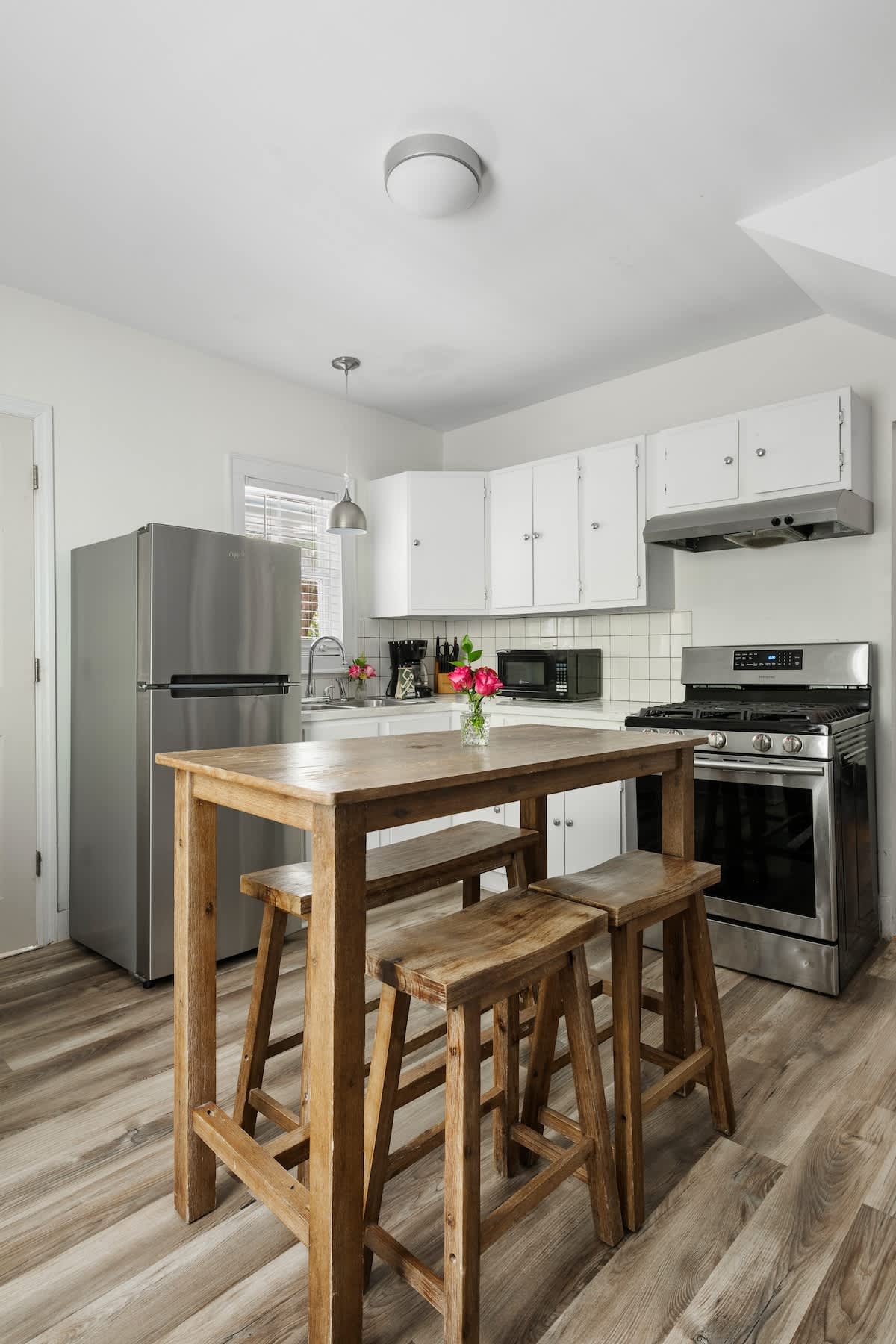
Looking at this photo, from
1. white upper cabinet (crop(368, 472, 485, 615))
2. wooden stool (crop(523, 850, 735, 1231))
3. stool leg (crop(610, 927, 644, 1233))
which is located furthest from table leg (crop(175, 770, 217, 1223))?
white upper cabinet (crop(368, 472, 485, 615))

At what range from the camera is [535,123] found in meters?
2.07

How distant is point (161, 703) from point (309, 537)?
5.63 ft

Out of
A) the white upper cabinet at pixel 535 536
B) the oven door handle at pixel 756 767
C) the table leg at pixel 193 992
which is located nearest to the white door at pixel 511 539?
the white upper cabinet at pixel 535 536

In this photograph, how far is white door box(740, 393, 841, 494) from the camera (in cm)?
292

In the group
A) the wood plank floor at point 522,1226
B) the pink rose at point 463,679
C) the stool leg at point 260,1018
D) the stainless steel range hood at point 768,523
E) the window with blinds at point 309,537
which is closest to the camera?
the wood plank floor at point 522,1226

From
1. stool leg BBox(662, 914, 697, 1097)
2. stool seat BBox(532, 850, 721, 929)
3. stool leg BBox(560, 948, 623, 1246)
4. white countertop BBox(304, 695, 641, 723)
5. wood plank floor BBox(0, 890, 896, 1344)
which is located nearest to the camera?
wood plank floor BBox(0, 890, 896, 1344)

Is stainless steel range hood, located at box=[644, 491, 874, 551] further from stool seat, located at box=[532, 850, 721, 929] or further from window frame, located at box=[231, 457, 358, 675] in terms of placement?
window frame, located at box=[231, 457, 358, 675]

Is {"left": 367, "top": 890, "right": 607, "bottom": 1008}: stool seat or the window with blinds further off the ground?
the window with blinds

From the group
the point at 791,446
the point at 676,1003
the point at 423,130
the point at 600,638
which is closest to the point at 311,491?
the point at 600,638

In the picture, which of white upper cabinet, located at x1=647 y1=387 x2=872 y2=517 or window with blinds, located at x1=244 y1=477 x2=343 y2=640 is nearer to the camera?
white upper cabinet, located at x1=647 y1=387 x2=872 y2=517

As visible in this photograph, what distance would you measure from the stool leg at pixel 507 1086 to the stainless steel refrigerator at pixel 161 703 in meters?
1.48

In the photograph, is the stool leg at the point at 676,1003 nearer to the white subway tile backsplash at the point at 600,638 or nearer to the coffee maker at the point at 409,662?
the white subway tile backsplash at the point at 600,638

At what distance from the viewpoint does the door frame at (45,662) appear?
3.06m

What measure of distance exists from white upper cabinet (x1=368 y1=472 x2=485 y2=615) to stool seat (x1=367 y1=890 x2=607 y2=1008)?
2784 millimetres
